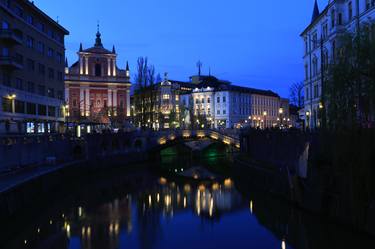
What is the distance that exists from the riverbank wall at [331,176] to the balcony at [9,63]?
3670cm

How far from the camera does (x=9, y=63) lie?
58.9m

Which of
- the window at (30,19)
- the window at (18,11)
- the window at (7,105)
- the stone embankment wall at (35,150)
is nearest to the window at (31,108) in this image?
the window at (7,105)

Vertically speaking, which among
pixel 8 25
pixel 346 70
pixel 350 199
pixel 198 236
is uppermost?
pixel 8 25

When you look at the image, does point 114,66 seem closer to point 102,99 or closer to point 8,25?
point 102,99

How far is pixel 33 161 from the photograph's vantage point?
149 feet

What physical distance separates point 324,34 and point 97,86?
71730 millimetres

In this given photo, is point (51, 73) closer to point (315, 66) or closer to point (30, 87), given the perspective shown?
point (30, 87)

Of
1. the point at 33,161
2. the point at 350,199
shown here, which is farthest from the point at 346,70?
the point at 33,161

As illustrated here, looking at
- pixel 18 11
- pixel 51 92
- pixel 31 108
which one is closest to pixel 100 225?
pixel 31 108

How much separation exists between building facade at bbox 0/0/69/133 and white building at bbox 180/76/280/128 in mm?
63807

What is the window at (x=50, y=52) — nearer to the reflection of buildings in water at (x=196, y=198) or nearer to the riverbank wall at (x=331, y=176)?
the reflection of buildings in water at (x=196, y=198)

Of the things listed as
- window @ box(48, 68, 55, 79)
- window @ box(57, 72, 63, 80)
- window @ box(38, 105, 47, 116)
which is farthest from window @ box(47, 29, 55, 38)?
window @ box(38, 105, 47, 116)

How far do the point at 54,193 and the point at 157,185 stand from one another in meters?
14.2

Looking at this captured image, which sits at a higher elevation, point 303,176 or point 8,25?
point 8,25
